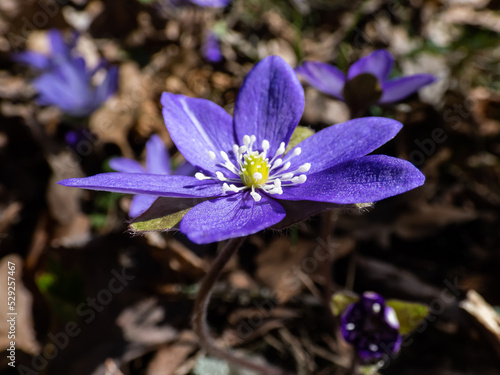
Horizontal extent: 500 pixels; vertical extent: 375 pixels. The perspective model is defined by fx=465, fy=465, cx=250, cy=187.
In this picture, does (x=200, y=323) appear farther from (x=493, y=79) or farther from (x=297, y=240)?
(x=493, y=79)

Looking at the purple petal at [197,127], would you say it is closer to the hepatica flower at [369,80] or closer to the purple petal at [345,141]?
the purple petal at [345,141]

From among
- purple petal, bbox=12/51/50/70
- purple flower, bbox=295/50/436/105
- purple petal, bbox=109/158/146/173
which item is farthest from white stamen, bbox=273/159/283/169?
purple petal, bbox=12/51/50/70

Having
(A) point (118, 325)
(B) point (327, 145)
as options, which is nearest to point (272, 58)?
(B) point (327, 145)

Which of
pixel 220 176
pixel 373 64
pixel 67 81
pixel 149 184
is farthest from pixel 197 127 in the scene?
pixel 67 81

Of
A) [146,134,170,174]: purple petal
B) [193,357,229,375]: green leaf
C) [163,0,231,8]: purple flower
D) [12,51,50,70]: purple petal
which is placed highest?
[163,0,231,8]: purple flower

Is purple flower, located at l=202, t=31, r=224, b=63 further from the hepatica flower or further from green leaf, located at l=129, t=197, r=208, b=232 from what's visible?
green leaf, located at l=129, t=197, r=208, b=232

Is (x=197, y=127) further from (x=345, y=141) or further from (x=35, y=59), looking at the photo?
(x=35, y=59)

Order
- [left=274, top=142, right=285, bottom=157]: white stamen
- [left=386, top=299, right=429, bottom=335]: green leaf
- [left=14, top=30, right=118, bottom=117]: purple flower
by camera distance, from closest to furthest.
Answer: [left=274, top=142, right=285, bottom=157]: white stamen, [left=386, top=299, right=429, bottom=335]: green leaf, [left=14, top=30, right=118, bottom=117]: purple flower
